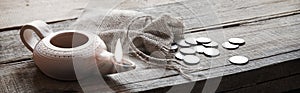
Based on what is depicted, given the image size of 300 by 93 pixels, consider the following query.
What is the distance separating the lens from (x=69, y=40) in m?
0.65

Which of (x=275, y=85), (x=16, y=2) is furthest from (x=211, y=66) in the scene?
(x=16, y=2)

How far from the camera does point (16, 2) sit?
101cm

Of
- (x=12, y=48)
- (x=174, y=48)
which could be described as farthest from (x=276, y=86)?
(x=12, y=48)

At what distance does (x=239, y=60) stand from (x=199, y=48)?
0.26ft

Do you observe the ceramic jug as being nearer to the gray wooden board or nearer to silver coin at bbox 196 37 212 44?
the gray wooden board

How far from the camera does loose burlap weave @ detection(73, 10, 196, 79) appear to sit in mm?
684

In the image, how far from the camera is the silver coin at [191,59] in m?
0.67

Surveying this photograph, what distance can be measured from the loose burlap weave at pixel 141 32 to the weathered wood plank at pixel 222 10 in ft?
0.29

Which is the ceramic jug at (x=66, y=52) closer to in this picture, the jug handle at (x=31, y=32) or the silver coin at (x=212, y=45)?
the jug handle at (x=31, y=32)

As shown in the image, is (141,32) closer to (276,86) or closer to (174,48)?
(174,48)

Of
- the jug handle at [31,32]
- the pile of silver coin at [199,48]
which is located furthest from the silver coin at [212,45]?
the jug handle at [31,32]

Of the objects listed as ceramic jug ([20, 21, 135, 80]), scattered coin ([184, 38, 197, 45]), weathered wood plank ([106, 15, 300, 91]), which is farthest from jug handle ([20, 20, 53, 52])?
scattered coin ([184, 38, 197, 45])

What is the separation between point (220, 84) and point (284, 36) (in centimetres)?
21

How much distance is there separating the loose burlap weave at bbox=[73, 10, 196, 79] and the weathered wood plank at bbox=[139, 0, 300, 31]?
0.29 ft
